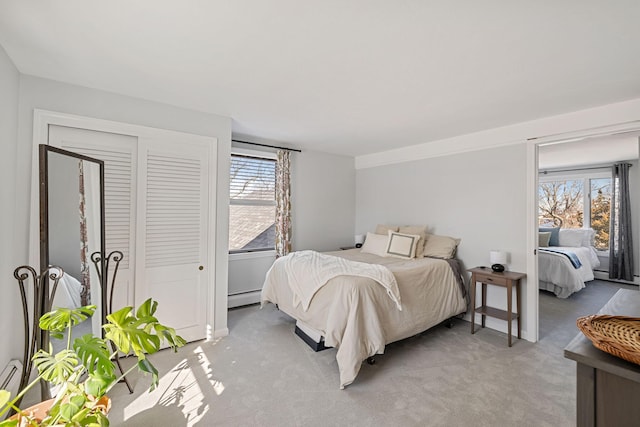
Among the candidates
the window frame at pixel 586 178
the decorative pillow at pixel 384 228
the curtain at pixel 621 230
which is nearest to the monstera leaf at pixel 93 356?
the decorative pillow at pixel 384 228

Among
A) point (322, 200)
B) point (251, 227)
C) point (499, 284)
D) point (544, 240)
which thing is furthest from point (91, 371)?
point (544, 240)

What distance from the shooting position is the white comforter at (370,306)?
7.46ft

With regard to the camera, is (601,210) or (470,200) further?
(601,210)

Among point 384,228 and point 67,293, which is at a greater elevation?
point 384,228

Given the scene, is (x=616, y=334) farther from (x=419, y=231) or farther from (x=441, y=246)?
(x=419, y=231)

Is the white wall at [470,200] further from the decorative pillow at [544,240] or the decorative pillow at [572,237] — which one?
the decorative pillow at [572,237]

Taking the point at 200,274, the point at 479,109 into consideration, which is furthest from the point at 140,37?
the point at 479,109

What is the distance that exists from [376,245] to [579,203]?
5.32m

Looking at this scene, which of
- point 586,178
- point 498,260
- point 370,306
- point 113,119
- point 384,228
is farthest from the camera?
point 586,178

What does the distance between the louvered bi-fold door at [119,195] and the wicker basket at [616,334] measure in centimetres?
314

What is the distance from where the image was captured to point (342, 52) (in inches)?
71.9

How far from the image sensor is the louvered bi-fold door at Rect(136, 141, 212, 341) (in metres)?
2.66

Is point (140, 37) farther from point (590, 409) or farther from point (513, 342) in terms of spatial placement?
point (513, 342)

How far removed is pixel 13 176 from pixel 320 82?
2.38 metres
